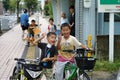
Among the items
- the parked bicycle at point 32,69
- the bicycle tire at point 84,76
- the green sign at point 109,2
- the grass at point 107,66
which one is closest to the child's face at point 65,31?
the parked bicycle at point 32,69

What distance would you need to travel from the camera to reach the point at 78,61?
5.87 metres

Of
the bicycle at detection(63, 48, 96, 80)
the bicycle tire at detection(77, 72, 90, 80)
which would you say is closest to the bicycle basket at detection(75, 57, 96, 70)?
the bicycle at detection(63, 48, 96, 80)

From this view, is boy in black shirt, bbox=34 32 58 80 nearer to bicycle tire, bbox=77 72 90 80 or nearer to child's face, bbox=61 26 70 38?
child's face, bbox=61 26 70 38

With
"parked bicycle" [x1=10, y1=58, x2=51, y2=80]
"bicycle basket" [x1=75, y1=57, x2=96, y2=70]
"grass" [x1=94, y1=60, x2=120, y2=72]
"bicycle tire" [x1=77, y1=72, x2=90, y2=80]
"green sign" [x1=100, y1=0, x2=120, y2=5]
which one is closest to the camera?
"bicycle basket" [x1=75, y1=57, x2=96, y2=70]

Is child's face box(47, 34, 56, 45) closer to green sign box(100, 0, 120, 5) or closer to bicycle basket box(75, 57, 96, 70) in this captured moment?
bicycle basket box(75, 57, 96, 70)

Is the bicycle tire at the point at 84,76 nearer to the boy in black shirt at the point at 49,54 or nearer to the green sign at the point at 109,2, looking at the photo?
the boy in black shirt at the point at 49,54

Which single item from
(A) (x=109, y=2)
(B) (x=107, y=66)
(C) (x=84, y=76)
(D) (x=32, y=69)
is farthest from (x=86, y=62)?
(A) (x=109, y=2)

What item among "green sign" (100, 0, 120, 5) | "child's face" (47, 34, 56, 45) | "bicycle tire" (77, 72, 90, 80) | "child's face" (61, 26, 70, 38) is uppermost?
"green sign" (100, 0, 120, 5)

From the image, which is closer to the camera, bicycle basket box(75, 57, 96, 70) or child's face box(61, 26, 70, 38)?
bicycle basket box(75, 57, 96, 70)

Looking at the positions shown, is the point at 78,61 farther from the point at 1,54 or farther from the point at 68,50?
the point at 1,54

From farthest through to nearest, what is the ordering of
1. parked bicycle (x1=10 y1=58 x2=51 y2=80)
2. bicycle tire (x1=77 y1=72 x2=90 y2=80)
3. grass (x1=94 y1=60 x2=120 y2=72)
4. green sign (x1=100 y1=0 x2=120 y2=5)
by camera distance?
green sign (x1=100 y1=0 x2=120 y2=5), grass (x1=94 y1=60 x2=120 y2=72), parked bicycle (x1=10 y1=58 x2=51 y2=80), bicycle tire (x1=77 y1=72 x2=90 y2=80)

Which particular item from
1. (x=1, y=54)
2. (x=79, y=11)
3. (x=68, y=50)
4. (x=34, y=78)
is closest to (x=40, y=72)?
(x=34, y=78)

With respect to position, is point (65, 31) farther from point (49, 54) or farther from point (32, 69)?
point (32, 69)

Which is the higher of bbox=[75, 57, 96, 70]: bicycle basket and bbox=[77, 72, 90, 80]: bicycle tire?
bbox=[75, 57, 96, 70]: bicycle basket
